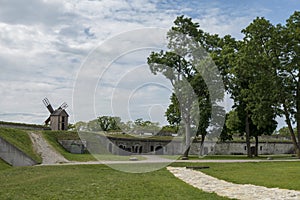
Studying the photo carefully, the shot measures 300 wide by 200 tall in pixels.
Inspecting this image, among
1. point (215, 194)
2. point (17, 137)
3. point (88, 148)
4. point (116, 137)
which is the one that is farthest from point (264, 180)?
point (116, 137)

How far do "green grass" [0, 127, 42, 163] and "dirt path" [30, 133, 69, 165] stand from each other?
591 millimetres

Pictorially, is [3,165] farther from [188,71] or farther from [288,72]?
[288,72]

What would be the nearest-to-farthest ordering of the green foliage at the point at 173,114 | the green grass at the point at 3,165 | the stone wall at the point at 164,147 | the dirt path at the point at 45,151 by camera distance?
the green grass at the point at 3,165 < the dirt path at the point at 45,151 < the green foliage at the point at 173,114 < the stone wall at the point at 164,147

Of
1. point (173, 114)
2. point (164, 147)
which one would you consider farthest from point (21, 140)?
point (164, 147)

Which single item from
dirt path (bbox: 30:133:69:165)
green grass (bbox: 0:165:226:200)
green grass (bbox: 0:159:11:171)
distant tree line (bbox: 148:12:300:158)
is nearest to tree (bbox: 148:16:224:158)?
distant tree line (bbox: 148:12:300:158)

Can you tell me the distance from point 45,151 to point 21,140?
242 cm

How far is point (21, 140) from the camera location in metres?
36.8

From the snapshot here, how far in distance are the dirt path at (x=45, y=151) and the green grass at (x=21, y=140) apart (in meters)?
0.59

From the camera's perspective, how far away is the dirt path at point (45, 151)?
3362 centimetres

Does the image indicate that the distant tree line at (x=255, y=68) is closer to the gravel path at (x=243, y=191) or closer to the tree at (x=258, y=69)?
the tree at (x=258, y=69)

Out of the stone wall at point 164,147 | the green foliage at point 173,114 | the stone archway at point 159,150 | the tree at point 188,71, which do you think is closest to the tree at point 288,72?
the tree at point 188,71

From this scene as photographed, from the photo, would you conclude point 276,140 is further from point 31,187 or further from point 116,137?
point 31,187

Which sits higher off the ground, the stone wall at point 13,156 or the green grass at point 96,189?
the stone wall at point 13,156

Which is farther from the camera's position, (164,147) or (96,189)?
(164,147)
